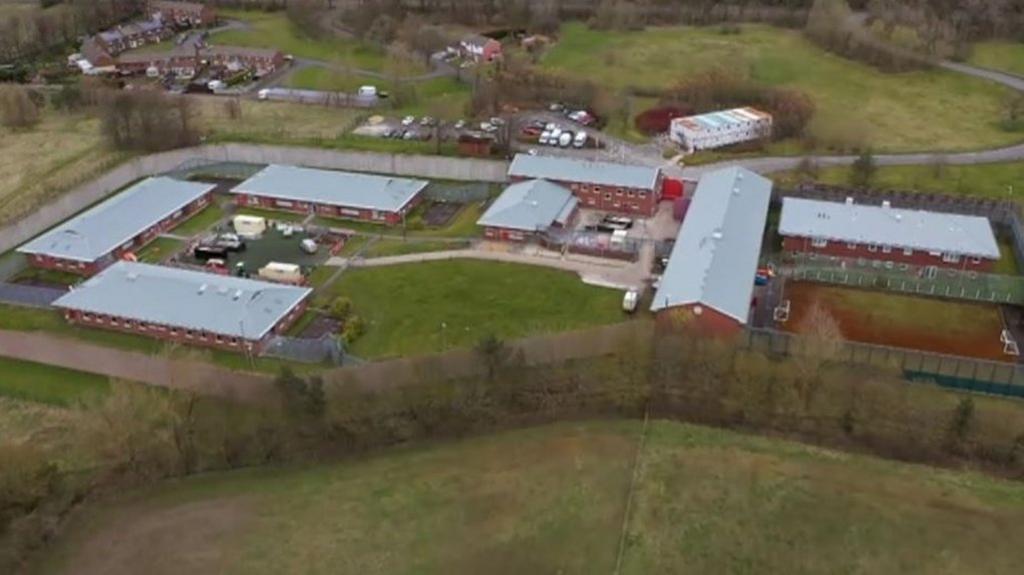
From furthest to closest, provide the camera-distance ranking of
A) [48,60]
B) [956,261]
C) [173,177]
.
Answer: [48,60], [173,177], [956,261]

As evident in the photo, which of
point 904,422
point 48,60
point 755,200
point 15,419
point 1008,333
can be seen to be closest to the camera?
A: point 904,422

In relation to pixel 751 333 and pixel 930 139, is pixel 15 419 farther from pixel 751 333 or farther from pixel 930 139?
pixel 930 139

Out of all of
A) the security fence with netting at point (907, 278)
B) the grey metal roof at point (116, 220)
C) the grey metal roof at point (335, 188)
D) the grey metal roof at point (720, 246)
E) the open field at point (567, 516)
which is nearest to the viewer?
the open field at point (567, 516)

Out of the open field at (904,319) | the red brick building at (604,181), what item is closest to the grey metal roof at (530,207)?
the red brick building at (604,181)

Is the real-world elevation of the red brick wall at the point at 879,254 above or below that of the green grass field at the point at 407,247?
above

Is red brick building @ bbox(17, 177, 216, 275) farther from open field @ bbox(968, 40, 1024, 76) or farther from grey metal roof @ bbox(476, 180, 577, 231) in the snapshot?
open field @ bbox(968, 40, 1024, 76)

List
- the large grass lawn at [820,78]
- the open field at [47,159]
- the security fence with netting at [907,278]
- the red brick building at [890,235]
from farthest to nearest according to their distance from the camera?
the large grass lawn at [820,78], the open field at [47,159], the red brick building at [890,235], the security fence with netting at [907,278]

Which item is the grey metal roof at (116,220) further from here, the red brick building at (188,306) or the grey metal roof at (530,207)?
the grey metal roof at (530,207)

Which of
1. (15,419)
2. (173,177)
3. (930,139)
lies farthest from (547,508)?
(930,139)

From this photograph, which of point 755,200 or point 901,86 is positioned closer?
point 755,200
